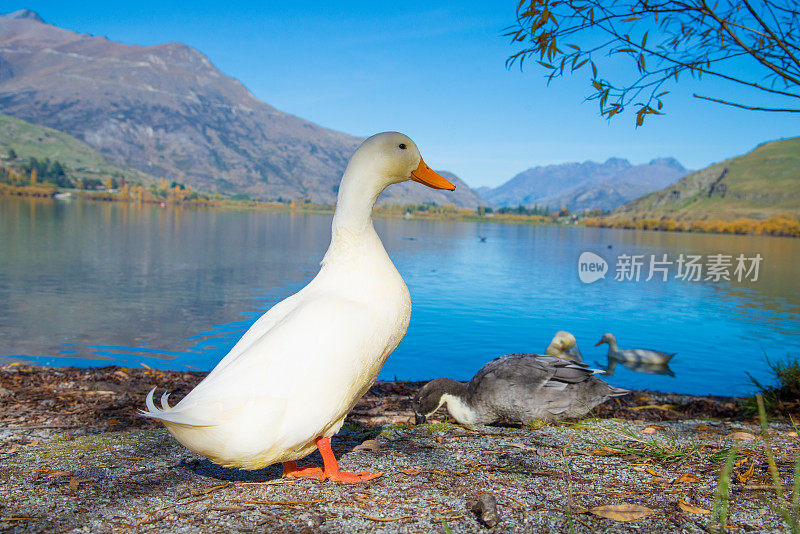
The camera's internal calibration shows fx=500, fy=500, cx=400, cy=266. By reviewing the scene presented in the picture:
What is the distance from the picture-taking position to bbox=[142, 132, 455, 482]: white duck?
3.31 m

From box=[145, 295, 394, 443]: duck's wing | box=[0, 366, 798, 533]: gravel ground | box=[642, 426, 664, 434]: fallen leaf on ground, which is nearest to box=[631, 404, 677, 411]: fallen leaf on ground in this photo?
box=[0, 366, 798, 533]: gravel ground

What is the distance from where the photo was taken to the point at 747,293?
92.9ft

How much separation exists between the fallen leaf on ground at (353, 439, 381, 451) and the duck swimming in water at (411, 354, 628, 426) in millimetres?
1440

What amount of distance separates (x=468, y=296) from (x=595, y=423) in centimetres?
1882

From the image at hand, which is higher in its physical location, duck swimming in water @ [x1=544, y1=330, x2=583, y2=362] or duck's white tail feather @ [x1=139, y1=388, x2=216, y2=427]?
duck's white tail feather @ [x1=139, y1=388, x2=216, y2=427]

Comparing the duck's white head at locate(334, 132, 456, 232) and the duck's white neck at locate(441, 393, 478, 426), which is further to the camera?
the duck's white neck at locate(441, 393, 478, 426)

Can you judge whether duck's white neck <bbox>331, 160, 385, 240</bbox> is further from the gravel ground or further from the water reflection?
the water reflection

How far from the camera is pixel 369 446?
16.0 feet

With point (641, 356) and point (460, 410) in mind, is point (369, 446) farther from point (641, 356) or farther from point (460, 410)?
point (641, 356)

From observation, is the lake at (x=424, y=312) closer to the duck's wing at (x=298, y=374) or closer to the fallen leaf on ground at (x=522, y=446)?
the fallen leaf on ground at (x=522, y=446)

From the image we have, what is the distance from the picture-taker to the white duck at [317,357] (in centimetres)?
331

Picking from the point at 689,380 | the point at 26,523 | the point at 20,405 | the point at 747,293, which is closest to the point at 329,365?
the point at 26,523

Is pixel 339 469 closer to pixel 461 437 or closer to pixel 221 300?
pixel 461 437

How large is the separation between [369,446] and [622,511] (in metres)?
2.42
